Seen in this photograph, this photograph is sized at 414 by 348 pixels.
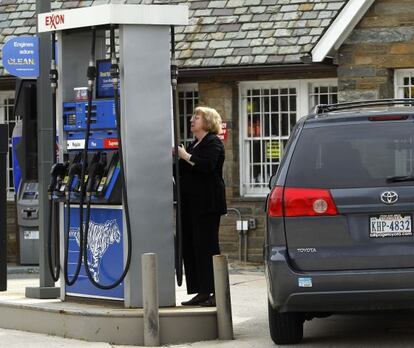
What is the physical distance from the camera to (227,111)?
1747 centimetres

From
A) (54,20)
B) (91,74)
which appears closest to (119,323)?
(91,74)

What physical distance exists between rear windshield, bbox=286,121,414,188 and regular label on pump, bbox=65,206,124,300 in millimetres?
1825

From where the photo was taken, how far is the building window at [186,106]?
18.0m

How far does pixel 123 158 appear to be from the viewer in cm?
959

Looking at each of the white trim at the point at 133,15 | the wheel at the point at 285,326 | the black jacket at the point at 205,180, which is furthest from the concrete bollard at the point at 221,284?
the white trim at the point at 133,15

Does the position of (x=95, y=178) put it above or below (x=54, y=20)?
below

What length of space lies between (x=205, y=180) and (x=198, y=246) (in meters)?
0.56

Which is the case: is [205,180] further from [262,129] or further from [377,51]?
[262,129]

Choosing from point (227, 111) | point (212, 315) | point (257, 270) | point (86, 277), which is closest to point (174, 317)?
point (212, 315)

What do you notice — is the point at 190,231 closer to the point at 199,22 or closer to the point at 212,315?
the point at 212,315

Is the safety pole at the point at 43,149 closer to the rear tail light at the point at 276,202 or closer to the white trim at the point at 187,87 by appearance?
the rear tail light at the point at 276,202

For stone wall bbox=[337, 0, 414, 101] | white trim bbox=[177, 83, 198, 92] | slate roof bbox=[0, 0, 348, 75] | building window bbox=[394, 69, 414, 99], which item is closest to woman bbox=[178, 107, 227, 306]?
stone wall bbox=[337, 0, 414, 101]

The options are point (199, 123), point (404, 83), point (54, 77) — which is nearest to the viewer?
point (199, 123)

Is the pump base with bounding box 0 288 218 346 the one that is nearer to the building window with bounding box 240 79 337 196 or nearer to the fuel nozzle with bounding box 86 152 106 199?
the fuel nozzle with bounding box 86 152 106 199
